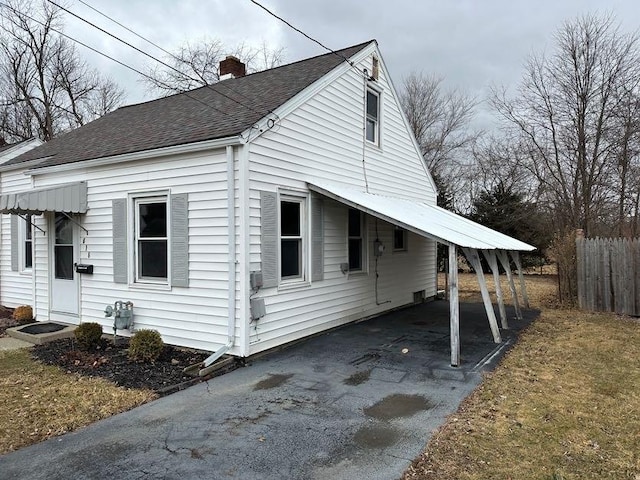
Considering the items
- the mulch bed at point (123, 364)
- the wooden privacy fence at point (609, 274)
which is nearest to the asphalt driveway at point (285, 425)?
the mulch bed at point (123, 364)

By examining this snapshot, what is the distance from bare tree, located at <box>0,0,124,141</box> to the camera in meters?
22.3

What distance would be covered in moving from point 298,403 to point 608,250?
9.47m

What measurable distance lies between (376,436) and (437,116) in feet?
83.4

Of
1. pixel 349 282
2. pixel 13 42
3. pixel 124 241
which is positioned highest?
pixel 13 42

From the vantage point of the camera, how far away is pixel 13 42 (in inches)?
875

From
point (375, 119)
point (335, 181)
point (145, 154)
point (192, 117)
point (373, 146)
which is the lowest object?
point (335, 181)

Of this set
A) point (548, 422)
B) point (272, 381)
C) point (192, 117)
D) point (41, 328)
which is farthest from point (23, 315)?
point (548, 422)

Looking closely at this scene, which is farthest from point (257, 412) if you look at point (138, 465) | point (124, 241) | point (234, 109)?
point (234, 109)

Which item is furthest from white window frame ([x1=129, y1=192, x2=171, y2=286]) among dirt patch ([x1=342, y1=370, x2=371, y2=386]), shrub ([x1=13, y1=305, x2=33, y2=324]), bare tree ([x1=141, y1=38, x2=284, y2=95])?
bare tree ([x1=141, y1=38, x2=284, y2=95])

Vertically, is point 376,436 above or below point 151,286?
below

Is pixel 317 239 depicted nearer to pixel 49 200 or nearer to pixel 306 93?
pixel 306 93

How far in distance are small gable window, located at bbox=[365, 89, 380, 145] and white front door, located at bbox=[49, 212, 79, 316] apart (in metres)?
6.43

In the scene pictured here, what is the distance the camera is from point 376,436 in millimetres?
3947

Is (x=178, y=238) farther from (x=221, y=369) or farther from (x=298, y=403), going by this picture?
A: (x=298, y=403)
